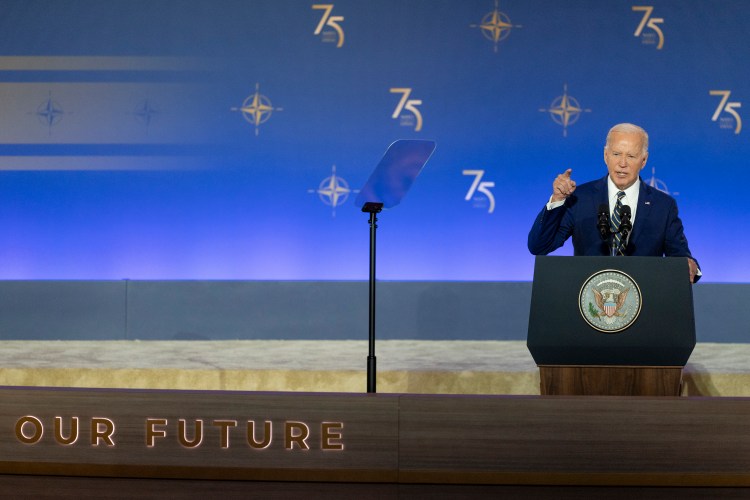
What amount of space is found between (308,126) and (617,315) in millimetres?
3039

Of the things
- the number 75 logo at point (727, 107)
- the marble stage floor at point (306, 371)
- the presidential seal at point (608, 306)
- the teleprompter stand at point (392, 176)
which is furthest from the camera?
the number 75 logo at point (727, 107)

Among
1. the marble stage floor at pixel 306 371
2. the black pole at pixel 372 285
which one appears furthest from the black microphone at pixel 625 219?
the marble stage floor at pixel 306 371

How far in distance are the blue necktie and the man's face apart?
62mm

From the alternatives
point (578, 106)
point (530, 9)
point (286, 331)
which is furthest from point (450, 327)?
point (530, 9)

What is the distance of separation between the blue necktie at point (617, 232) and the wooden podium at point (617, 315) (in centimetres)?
24

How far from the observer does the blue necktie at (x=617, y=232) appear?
102 inches

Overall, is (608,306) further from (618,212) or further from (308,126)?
(308,126)

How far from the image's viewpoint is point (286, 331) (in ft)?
15.9

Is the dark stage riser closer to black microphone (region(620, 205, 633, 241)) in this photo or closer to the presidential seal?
the presidential seal

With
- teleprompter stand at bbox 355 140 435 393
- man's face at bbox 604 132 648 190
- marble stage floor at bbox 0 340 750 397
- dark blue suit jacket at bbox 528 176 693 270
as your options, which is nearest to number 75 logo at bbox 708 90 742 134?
marble stage floor at bbox 0 340 750 397

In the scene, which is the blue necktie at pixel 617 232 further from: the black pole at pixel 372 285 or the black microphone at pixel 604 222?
the black pole at pixel 372 285

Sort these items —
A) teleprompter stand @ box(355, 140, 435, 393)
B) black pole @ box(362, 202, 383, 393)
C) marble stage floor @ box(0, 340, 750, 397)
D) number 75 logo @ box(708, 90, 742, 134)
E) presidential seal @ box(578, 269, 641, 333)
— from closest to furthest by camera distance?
presidential seal @ box(578, 269, 641, 333), teleprompter stand @ box(355, 140, 435, 393), black pole @ box(362, 202, 383, 393), marble stage floor @ box(0, 340, 750, 397), number 75 logo @ box(708, 90, 742, 134)

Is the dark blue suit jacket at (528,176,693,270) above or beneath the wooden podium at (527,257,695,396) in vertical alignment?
above

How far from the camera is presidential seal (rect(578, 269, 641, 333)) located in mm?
2293
